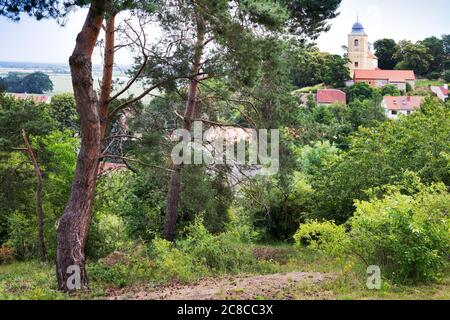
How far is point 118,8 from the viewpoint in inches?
343

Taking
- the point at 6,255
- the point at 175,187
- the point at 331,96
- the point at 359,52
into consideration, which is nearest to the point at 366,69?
the point at 359,52

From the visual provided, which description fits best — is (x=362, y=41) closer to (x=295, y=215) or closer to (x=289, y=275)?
(x=295, y=215)

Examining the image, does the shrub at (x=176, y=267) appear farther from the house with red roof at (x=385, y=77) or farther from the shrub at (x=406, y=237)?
the house with red roof at (x=385, y=77)

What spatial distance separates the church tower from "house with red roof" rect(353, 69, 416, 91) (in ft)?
19.1

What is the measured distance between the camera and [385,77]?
82.9 meters

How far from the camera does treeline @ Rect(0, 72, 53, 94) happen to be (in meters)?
42.6

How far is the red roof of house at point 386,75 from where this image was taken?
8069cm

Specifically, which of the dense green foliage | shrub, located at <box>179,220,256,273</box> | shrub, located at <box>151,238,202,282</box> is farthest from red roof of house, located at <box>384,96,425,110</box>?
shrub, located at <box>151,238,202,282</box>

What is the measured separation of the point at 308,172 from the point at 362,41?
2987 inches

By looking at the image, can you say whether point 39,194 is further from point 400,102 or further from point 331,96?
point 400,102

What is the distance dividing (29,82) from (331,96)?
35624 millimetres

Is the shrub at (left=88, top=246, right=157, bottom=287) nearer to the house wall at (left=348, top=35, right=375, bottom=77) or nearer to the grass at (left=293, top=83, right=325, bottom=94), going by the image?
the grass at (left=293, top=83, right=325, bottom=94)

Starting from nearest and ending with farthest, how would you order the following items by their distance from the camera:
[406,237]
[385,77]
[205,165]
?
1. [406,237]
2. [205,165]
3. [385,77]

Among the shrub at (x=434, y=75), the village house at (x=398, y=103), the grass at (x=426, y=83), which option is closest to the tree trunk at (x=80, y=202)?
the village house at (x=398, y=103)
